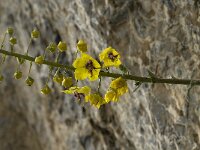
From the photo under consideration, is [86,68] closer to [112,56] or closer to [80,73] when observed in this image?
[80,73]

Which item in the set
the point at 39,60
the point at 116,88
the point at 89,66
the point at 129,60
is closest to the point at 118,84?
the point at 116,88

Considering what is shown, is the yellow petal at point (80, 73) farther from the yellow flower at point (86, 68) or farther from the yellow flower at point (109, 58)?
the yellow flower at point (109, 58)

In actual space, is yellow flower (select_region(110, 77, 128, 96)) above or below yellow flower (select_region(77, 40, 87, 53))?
below

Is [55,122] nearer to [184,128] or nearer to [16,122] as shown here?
[16,122]

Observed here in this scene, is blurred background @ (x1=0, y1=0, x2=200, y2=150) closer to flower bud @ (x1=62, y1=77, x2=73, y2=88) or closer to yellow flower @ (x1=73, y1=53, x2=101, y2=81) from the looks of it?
yellow flower @ (x1=73, y1=53, x2=101, y2=81)

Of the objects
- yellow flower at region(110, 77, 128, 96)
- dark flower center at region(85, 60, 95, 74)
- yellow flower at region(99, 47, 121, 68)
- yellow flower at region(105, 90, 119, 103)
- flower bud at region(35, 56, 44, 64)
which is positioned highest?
yellow flower at region(99, 47, 121, 68)

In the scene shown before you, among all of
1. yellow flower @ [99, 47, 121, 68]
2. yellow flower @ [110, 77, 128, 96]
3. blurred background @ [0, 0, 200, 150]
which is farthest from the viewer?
blurred background @ [0, 0, 200, 150]

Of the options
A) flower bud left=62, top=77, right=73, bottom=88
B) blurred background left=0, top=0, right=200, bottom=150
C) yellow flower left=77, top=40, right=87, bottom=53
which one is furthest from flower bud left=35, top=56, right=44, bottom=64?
blurred background left=0, top=0, right=200, bottom=150

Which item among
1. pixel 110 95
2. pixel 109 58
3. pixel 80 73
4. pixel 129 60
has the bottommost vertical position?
pixel 110 95
